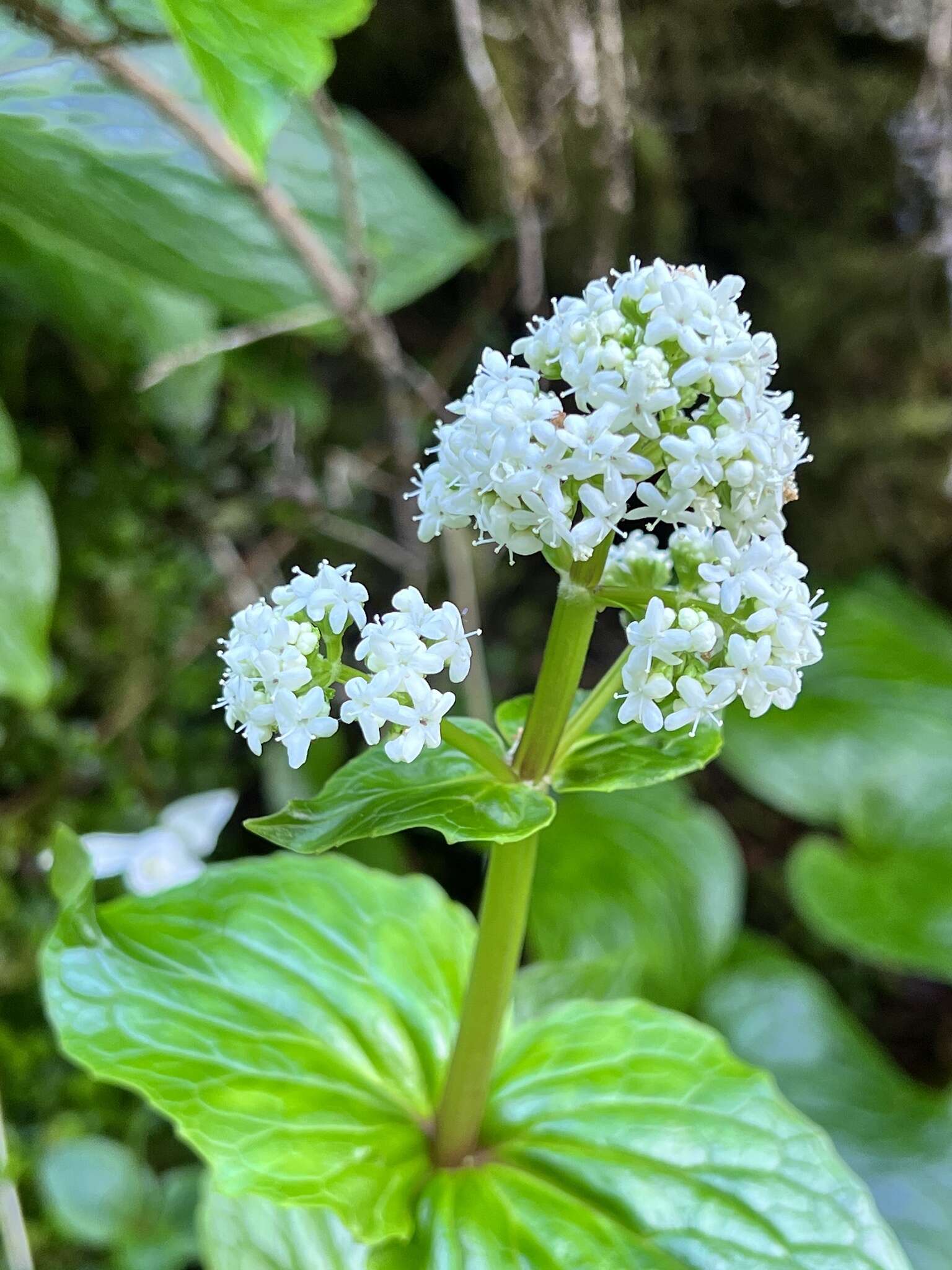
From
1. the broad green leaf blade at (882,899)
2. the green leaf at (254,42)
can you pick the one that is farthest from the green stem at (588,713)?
the broad green leaf blade at (882,899)

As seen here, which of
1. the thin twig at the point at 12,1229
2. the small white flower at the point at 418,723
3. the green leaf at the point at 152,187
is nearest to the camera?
the small white flower at the point at 418,723

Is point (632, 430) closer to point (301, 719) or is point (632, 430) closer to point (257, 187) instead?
point (301, 719)

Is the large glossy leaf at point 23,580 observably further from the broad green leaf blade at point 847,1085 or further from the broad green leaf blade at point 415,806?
the broad green leaf blade at point 847,1085

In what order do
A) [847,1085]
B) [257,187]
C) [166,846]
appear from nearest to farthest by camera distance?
[257,187] < [166,846] < [847,1085]

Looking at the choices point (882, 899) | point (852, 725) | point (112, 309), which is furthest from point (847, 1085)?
point (112, 309)

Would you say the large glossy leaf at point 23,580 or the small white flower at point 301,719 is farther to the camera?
the large glossy leaf at point 23,580

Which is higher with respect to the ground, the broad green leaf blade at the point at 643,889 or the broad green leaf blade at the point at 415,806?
the broad green leaf blade at the point at 415,806

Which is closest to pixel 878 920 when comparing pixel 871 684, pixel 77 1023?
pixel 871 684
